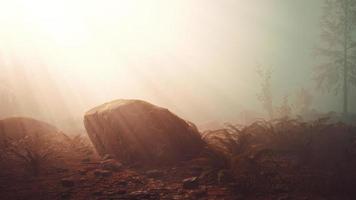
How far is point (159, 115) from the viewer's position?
10.2m

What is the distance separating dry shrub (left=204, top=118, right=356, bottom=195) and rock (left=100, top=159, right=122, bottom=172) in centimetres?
267

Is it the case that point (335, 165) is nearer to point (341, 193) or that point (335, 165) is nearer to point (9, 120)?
point (341, 193)

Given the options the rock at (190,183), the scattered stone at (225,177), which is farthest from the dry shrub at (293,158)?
the rock at (190,183)

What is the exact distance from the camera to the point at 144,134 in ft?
31.6

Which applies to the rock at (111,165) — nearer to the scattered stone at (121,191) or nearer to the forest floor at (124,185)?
the forest floor at (124,185)

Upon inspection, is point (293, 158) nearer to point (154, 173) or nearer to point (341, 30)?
point (154, 173)

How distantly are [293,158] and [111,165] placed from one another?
513 centimetres

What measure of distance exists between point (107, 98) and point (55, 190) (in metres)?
86.2

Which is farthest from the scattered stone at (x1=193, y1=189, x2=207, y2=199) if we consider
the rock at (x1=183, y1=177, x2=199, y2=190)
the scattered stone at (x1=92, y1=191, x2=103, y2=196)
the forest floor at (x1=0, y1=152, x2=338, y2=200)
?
the scattered stone at (x1=92, y1=191, x2=103, y2=196)

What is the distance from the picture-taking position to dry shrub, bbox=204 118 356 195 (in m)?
6.51

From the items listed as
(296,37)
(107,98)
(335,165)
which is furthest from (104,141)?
(296,37)

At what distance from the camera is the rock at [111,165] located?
8648mm

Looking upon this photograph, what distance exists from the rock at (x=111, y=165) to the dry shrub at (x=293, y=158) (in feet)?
8.76

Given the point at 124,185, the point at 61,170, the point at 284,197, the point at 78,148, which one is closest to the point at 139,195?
the point at 124,185
